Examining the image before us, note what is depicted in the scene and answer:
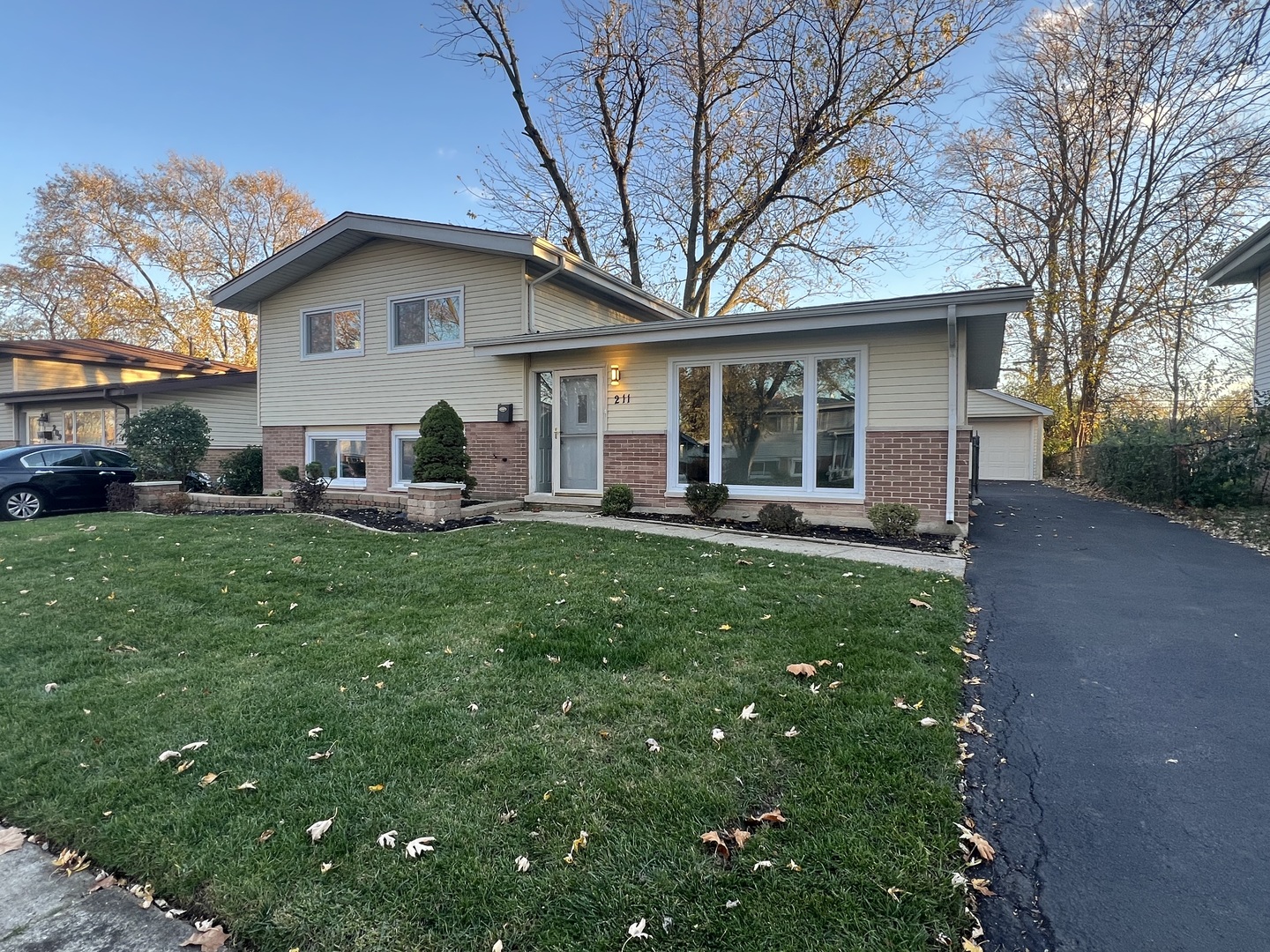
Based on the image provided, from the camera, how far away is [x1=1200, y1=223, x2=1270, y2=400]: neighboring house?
36.2 ft

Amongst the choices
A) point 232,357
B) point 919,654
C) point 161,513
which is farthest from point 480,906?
point 232,357

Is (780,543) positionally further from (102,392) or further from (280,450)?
(102,392)

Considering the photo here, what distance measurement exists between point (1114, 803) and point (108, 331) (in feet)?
124

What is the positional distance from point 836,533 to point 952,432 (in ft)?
6.10

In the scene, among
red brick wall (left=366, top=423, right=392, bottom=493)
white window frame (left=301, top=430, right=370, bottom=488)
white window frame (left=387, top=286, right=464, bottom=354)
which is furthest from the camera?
white window frame (left=301, top=430, right=370, bottom=488)

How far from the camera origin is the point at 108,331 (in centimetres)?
2889

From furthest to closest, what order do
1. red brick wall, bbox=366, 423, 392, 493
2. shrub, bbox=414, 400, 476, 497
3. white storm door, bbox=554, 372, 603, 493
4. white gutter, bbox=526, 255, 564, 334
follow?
1. red brick wall, bbox=366, 423, 392, 493
2. white gutter, bbox=526, 255, 564, 334
3. white storm door, bbox=554, 372, 603, 493
4. shrub, bbox=414, 400, 476, 497

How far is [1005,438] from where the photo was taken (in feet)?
76.1

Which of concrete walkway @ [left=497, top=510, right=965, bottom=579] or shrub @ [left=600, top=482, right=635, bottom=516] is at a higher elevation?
shrub @ [left=600, top=482, right=635, bottom=516]

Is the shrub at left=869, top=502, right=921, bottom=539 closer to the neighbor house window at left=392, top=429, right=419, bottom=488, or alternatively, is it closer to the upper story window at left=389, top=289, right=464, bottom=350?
the upper story window at left=389, top=289, right=464, bottom=350

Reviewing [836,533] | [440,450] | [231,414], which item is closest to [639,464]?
[440,450]

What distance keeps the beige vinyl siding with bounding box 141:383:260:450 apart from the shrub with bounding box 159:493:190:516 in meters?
4.81

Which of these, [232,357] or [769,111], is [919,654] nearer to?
[769,111]

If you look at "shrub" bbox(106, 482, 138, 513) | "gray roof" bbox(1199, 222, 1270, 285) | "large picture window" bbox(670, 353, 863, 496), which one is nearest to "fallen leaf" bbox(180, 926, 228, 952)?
"large picture window" bbox(670, 353, 863, 496)
